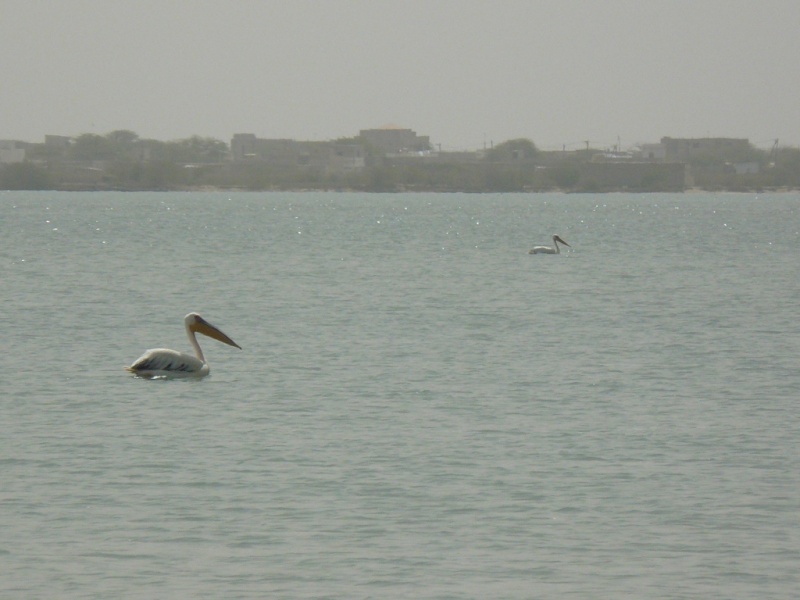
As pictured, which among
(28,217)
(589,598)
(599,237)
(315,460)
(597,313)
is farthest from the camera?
(28,217)

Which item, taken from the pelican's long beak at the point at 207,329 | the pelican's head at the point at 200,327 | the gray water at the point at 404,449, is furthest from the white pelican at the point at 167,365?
the pelican's long beak at the point at 207,329

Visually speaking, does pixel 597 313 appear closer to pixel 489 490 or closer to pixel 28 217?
pixel 489 490

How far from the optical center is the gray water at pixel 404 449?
9.22 meters

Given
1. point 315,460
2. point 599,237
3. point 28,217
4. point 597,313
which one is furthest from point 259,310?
point 28,217

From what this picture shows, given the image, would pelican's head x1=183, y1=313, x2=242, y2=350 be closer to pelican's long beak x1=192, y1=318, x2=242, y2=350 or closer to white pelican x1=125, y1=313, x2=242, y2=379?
pelican's long beak x1=192, y1=318, x2=242, y2=350

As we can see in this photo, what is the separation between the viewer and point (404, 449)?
12781 millimetres

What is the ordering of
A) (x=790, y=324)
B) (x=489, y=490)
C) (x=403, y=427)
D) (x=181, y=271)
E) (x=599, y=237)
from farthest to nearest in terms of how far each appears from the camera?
(x=599, y=237)
(x=181, y=271)
(x=790, y=324)
(x=403, y=427)
(x=489, y=490)

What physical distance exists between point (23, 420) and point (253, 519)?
14.9 feet

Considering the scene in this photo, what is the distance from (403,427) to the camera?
13.9m

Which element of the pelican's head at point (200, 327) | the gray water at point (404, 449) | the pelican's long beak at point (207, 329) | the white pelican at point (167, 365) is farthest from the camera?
the pelican's long beak at point (207, 329)

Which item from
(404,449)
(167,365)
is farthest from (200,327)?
(404,449)

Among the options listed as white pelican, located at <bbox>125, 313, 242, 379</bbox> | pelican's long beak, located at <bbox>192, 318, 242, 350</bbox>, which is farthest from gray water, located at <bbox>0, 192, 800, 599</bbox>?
pelican's long beak, located at <bbox>192, 318, 242, 350</bbox>

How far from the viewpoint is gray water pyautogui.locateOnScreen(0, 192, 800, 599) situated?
30.2 feet

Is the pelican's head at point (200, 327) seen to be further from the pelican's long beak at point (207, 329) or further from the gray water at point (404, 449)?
the gray water at point (404, 449)
